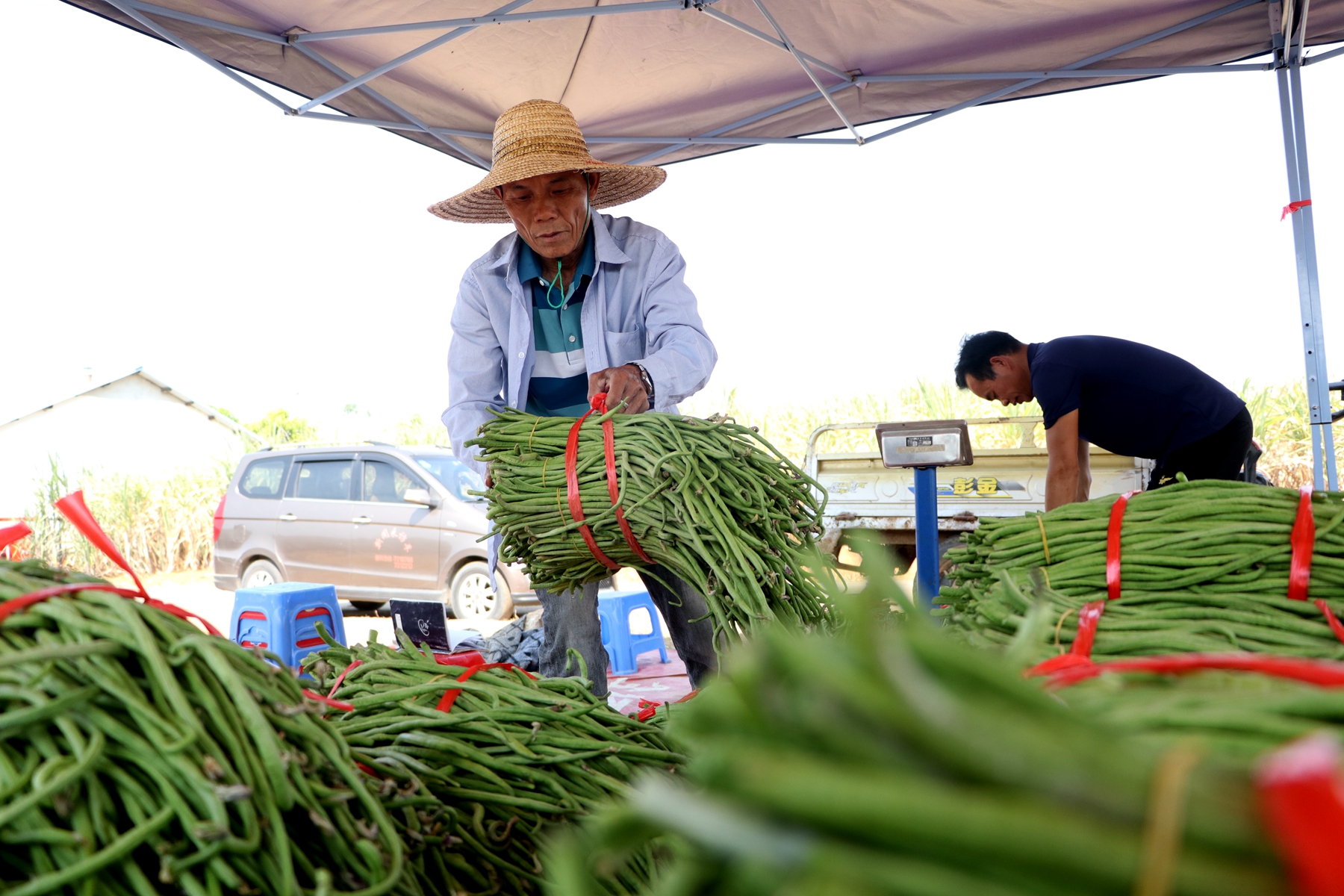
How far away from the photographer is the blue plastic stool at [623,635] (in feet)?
16.2

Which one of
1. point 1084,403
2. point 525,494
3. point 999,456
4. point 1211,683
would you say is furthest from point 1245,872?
A: point 999,456

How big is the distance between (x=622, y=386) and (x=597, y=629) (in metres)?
0.99

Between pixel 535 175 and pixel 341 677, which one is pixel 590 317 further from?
pixel 341 677

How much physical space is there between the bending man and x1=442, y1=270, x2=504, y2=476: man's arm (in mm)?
2126

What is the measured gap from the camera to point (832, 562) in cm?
229

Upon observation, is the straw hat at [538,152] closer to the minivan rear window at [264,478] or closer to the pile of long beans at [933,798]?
the pile of long beans at [933,798]

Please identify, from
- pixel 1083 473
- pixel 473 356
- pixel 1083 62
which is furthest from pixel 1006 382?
pixel 473 356

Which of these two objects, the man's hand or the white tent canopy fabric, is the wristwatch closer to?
the man's hand

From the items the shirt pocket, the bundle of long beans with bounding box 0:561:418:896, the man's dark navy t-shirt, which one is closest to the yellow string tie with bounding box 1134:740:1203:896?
the bundle of long beans with bounding box 0:561:418:896

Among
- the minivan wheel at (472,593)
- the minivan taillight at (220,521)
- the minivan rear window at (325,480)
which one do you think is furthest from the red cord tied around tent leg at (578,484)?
the minivan taillight at (220,521)

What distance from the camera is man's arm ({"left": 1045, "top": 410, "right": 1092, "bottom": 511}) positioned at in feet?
11.1

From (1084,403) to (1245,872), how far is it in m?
3.65

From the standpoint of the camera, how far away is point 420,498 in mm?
7777

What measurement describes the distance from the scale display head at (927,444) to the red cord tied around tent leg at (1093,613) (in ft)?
5.31
